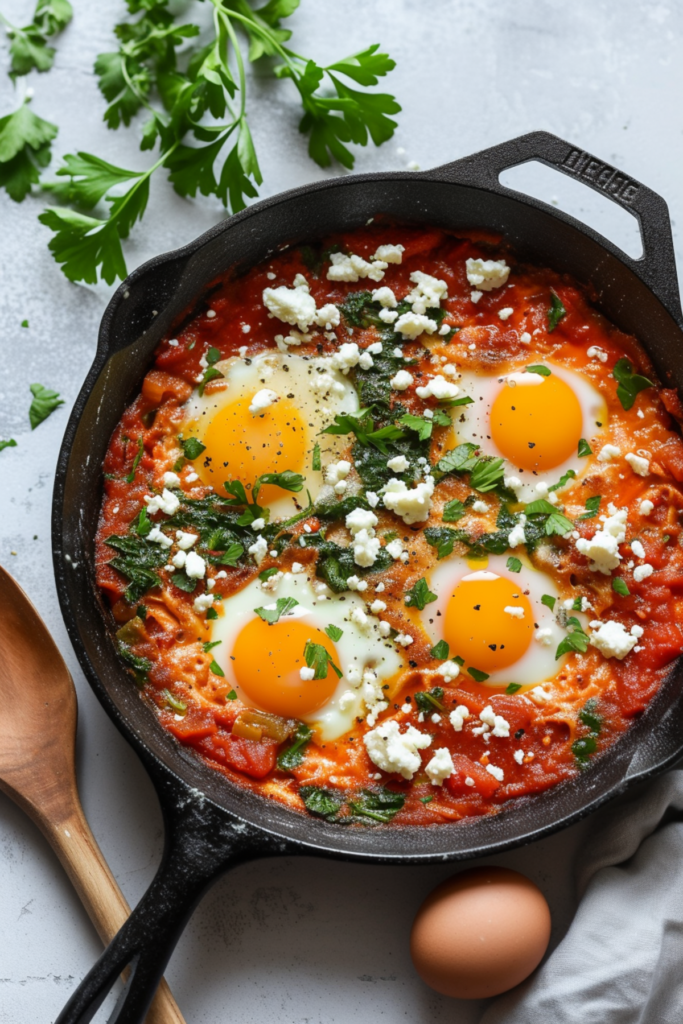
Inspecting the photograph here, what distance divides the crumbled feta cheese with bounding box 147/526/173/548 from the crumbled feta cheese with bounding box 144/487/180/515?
0.07m

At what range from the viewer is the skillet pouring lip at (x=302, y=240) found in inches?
120

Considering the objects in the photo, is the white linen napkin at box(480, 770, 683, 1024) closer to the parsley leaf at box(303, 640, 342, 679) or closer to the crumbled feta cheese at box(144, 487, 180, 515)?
the parsley leaf at box(303, 640, 342, 679)

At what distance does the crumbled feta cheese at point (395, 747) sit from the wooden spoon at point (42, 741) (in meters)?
1.09

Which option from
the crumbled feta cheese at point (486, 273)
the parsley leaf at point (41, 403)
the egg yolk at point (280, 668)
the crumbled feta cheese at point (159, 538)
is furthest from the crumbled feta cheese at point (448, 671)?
the parsley leaf at point (41, 403)

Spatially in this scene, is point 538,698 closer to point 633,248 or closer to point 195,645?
point 195,645

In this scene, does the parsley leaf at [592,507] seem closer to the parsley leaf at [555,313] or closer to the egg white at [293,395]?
the parsley leaf at [555,313]

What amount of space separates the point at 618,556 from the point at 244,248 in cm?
186

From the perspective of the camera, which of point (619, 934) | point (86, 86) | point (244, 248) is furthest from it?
point (86, 86)

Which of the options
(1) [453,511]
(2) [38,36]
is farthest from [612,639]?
(2) [38,36]

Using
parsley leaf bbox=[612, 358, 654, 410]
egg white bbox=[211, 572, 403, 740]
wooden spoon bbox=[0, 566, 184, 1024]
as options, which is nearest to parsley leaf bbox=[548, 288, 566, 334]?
parsley leaf bbox=[612, 358, 654, 410]

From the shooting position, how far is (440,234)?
3633mm

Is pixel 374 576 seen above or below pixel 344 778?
above

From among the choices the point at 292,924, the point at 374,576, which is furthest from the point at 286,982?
the point at 374,576

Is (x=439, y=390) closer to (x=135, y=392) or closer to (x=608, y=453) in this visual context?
(x=608, y=453)
